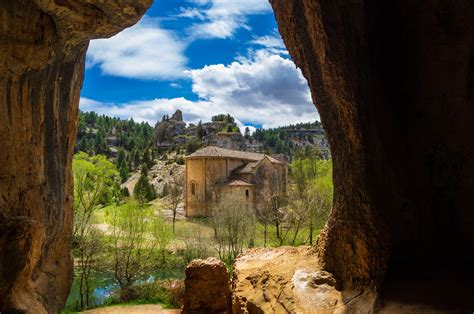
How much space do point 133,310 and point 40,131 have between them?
13152 mm

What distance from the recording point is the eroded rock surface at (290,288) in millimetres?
7383

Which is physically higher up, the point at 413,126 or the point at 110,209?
the point at 413,126

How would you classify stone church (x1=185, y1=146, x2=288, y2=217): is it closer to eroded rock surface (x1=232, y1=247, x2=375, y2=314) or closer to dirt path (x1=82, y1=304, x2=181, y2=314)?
dirt path (x1=82, y1=304, x2=181, y2=314)

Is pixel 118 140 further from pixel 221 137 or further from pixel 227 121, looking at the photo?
pixel 221 137

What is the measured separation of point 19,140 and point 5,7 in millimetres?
2485

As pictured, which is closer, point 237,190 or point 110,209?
point 110,209

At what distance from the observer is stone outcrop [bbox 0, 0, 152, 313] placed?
6711mm

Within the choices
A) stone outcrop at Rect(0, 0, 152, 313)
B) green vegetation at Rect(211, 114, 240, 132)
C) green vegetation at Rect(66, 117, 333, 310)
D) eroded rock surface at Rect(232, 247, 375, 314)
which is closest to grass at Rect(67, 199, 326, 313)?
green vegetation at Rect(66, 117, 333, 310)

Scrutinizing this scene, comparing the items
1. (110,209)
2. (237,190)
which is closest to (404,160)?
(110,209)

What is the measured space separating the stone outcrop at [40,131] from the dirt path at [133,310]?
30.4ft

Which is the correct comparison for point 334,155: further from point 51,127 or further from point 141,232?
point 141,232

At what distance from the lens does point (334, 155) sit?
878cm

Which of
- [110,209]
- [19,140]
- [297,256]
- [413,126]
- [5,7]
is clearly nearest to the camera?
[5,7]

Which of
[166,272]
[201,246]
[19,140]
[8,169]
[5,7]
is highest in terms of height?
[5,7]
